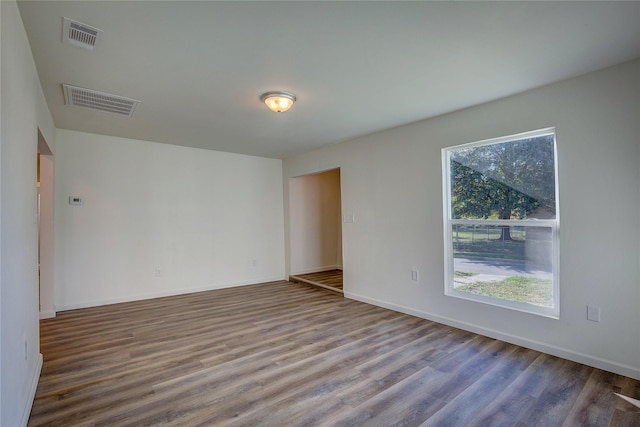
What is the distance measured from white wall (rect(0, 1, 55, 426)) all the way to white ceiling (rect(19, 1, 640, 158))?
290mm

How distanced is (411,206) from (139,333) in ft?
11.2

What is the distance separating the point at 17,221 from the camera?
175cm

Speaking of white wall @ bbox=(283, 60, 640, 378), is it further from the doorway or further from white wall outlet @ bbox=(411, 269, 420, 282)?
the doorway

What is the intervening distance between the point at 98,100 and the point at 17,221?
179 cm

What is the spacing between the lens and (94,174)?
431cm

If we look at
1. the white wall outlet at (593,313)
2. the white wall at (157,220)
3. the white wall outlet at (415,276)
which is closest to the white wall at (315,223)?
the white wall at (157,220)

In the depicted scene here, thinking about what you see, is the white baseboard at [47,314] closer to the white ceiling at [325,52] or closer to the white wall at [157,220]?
the white wall at [157,220]

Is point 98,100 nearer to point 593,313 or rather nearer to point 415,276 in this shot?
point 415,276

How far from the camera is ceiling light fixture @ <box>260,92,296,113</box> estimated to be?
2.85m

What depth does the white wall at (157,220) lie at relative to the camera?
4.16m

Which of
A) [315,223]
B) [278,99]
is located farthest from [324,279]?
[278,99]

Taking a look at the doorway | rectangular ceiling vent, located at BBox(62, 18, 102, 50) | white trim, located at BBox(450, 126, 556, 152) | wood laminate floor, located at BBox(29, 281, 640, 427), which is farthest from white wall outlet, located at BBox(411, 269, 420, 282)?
rectangular ceiling vent, located at BBox(62, 18, 102, 50)

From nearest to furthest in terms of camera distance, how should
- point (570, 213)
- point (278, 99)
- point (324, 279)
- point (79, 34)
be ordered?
point (79, 34)
point (570, 213)
point (278, 99)
point (324, 279)

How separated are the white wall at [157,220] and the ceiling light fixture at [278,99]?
273cm
